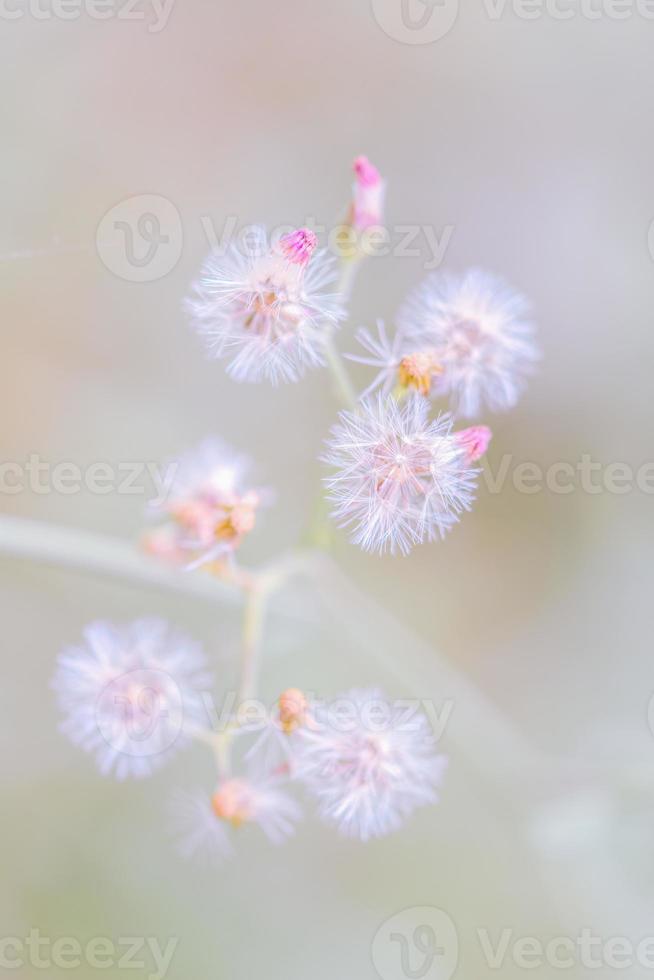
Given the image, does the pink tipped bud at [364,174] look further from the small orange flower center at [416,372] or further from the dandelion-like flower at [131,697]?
the dandelion-like flower at [131,697]

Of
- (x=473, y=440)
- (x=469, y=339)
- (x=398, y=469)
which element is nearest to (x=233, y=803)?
(x=398, y=469)

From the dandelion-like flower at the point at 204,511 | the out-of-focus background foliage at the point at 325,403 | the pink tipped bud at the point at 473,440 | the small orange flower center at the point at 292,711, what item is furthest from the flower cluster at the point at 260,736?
the out-of-focus background foliage at the point at 325,403

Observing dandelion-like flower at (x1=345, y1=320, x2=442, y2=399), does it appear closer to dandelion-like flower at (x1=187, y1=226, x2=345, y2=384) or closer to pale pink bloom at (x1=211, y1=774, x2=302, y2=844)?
dandelion-like flower at (x1=187, y1=226, x2=345, y2=384)

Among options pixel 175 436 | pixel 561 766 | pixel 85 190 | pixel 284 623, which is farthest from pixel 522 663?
pixel 85 190

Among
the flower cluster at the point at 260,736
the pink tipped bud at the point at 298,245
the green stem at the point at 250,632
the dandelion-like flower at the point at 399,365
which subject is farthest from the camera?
the green stem at the point at 250,632

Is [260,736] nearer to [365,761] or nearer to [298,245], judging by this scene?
[365,761]

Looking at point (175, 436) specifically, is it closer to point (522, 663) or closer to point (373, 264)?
point (373, 264)
